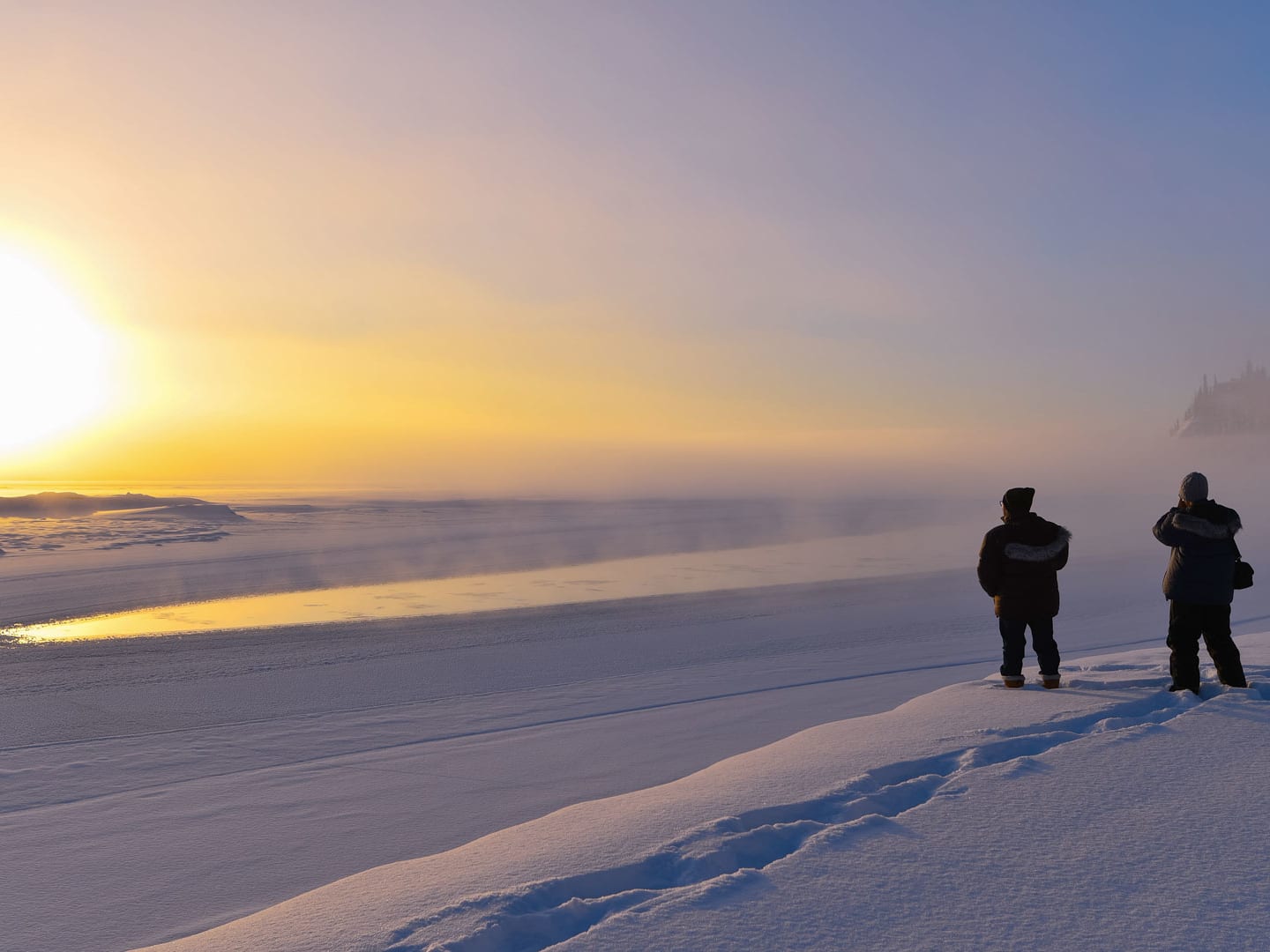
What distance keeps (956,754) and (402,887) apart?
3159 millimetres

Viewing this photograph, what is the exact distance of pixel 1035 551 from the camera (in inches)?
277

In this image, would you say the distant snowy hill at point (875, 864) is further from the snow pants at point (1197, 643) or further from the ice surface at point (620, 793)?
the snow pants at point (1197, 643)

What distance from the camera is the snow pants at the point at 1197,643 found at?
6.45 meters

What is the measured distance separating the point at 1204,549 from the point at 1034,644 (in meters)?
1.40

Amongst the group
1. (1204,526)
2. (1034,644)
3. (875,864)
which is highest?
(1204,526)

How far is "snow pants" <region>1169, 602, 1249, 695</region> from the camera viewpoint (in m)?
6.45

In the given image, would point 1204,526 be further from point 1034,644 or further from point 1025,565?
point 1034,644

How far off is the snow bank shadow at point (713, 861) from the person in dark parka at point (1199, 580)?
6.84 feet

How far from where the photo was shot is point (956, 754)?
5.06m

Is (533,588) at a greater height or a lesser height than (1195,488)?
lesser

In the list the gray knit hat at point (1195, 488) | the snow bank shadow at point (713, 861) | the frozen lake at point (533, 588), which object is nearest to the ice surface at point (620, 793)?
the snow bank shadow at point (713, 861)

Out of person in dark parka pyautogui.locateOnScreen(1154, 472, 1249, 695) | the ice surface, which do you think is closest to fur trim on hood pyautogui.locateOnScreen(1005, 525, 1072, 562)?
→ person in dark parka pyautogui.locateOnScreen(1154, 472, 1249, 695)

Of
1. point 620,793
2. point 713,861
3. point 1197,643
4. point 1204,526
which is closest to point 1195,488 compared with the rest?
point 1204,526

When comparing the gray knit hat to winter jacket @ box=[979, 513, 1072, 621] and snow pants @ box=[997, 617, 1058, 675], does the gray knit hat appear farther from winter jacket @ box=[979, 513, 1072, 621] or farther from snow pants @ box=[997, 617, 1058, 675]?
snow pants @ box=[997, 617, 1058, 675]
